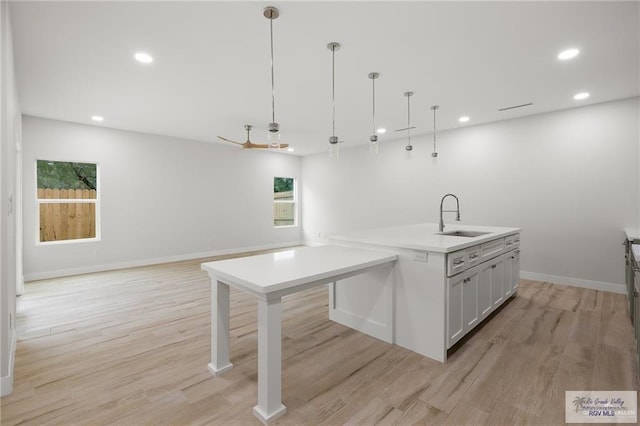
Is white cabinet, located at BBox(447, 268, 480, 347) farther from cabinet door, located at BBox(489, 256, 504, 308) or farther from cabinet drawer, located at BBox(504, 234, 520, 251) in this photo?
cabinet drawer, located at BBox(504, 234, 520, 251)

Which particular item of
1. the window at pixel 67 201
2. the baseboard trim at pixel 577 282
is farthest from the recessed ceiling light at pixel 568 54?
the window at pixel 67 201

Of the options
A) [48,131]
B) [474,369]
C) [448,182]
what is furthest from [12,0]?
[448,182]

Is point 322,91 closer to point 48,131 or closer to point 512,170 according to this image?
point 512,170

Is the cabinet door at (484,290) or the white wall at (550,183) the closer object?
the cabinet door at (484,290)

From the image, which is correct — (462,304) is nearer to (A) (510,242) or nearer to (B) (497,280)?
(B) (497,280)

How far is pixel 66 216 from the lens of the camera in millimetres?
5094

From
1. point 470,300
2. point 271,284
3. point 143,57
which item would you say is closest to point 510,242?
point 470,300

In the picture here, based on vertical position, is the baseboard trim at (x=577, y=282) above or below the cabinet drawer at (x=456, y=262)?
below

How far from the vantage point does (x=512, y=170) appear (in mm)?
4816

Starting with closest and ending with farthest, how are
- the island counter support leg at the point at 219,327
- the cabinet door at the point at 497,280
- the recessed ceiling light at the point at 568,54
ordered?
1. the island counter support leg at the point at 219,327
2. the recessed ceiling light at the point at 568,54
3. the cabinet door at the point at 497,280

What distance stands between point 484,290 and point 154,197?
5.69 meters

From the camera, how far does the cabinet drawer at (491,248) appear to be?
284cm

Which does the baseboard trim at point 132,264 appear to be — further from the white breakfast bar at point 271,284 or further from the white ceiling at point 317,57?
the white breakfast bar at point 271,284

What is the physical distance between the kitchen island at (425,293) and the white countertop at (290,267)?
8.6 inches
